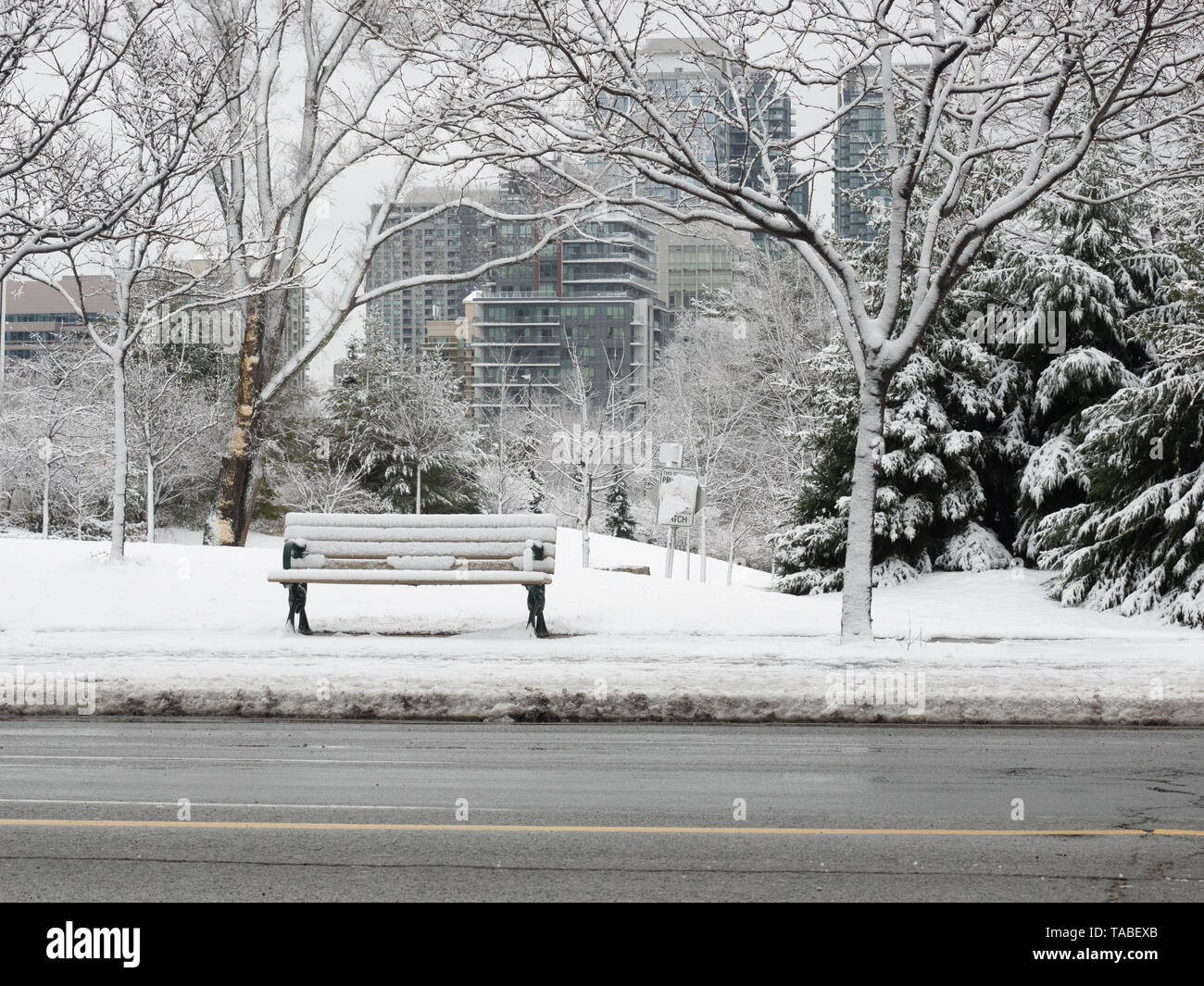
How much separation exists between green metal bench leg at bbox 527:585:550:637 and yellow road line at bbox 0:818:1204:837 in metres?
6.86

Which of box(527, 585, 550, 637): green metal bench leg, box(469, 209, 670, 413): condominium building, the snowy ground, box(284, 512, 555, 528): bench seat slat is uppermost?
box(469, 209, 670, 413): condominium building

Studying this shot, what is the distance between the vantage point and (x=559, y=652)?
39.4ft

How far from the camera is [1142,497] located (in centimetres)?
1680

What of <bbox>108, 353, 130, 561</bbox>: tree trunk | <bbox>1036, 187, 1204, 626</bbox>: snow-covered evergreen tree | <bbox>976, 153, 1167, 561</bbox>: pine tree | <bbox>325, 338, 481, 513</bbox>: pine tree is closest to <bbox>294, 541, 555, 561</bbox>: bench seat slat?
<bbox>108, 353, 130, 561</bbox>: tree trunk

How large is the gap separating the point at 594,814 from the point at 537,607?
6692 mm

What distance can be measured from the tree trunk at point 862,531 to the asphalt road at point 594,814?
136 inches

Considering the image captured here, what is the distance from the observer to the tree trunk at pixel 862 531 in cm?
1283

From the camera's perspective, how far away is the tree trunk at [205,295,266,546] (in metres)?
27.0

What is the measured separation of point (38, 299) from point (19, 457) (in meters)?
74.8

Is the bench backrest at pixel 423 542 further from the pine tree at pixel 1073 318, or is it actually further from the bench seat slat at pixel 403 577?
the pine tree at pixel 1073 318

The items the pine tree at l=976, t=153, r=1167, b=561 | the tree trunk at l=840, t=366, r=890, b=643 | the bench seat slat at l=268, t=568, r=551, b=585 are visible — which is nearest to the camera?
the tree trunk at l=840, t=366, r=890, b=643

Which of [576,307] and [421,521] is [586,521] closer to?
[421,521]

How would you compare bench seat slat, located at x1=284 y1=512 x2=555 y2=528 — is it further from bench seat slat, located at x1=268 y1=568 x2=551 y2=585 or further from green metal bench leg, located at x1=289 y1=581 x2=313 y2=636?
green metal bench leg, located at x1=289 y1=581 x2=313 y2=636
